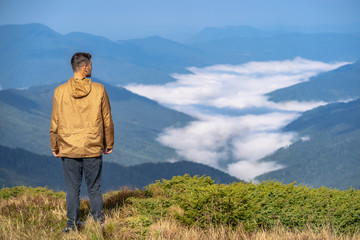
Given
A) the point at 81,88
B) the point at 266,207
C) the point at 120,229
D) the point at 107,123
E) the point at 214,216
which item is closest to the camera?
the point at 81,88

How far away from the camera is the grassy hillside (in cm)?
738

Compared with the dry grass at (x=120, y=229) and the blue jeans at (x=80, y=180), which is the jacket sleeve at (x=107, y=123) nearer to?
the blue jeans at (x=80, y=180)

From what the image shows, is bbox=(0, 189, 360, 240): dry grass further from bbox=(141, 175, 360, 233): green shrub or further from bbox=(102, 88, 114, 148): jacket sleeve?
bbox=(102, 88, 114, 148): jacket sleeve

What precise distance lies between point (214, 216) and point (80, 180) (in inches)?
91.8

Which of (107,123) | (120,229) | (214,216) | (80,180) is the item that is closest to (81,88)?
(107,123)

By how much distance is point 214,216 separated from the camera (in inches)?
308

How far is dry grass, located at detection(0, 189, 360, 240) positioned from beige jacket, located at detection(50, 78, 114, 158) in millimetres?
1318

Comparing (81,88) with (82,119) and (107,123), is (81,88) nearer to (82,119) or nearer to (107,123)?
(82,119)

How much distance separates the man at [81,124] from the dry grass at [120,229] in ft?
2.93

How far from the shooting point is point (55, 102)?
291 inches

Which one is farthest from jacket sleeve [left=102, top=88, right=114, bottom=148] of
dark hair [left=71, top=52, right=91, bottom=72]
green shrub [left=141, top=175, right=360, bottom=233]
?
green shrub [left=141, top=175, right=360, bottom=233]

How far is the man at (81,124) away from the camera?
7.17 metres

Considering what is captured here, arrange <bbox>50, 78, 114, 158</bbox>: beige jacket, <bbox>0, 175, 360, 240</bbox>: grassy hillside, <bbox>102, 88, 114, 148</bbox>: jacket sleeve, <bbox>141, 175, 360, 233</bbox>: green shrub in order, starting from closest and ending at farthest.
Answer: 1. <bbox>50, 78, 114, 158</bbox>: beige jacket
2. <bbox>102, 88, 114, 148</bbox>: jacket sleeve
3. <bbox>0, 175, 360, 240</bbox>: grassy hillside
4. <bbox>141, 175, 360, 233</bbox>: green shrub

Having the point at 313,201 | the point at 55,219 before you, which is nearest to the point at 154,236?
the point at 55,219
